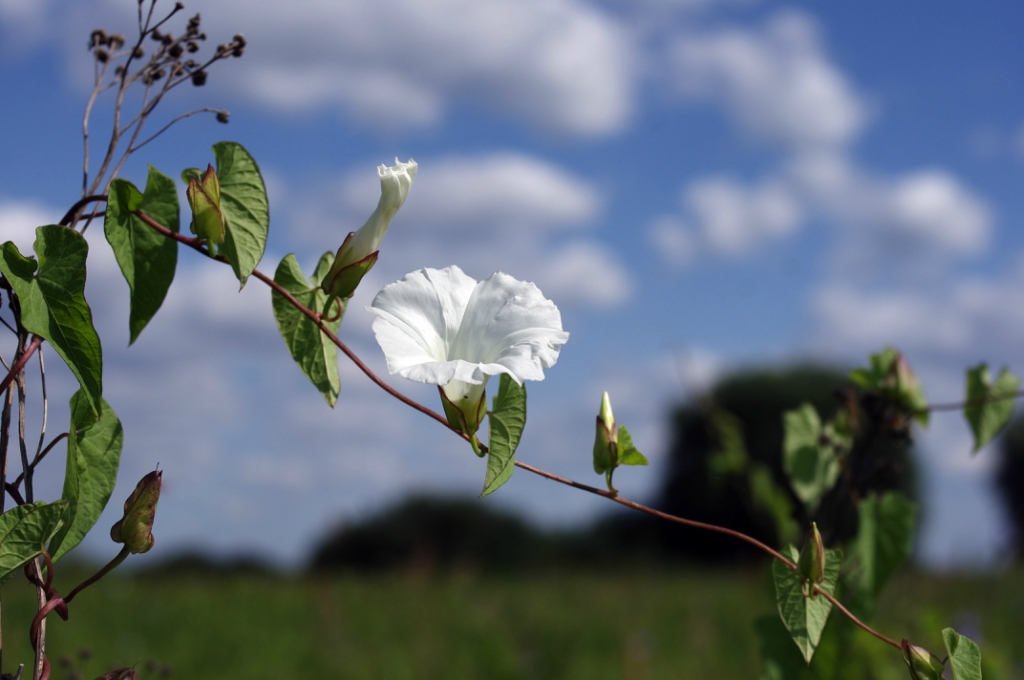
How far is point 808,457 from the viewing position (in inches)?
52.5

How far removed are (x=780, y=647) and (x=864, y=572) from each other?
171mm

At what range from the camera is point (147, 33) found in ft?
3.14

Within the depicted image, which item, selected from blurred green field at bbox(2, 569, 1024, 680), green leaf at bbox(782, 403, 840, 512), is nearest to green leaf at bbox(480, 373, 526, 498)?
green leaf at bbox(782, 403, 840, 512)

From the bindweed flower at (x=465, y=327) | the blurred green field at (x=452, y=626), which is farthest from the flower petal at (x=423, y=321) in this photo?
the blurred green field at (x=452, y=626)

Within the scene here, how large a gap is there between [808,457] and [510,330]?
75 centimetres

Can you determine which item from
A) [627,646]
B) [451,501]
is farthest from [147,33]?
[451,501]

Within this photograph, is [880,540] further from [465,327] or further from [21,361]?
[21,361]

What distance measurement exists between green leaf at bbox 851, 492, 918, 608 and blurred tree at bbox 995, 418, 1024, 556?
40.3ft

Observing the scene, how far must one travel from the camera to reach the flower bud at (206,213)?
74 cm

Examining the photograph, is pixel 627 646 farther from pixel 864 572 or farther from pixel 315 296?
pixel 315 296

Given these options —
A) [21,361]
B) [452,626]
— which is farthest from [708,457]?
[21,361]

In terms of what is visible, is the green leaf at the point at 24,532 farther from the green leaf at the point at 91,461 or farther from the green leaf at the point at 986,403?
the green leaf at the point at 986,403

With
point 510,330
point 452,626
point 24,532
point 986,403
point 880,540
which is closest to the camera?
point 24,532

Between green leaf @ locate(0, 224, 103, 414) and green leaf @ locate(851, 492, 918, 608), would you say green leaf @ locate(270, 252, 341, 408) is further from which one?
green leaf @ locate(851, 492, 918, 608)
